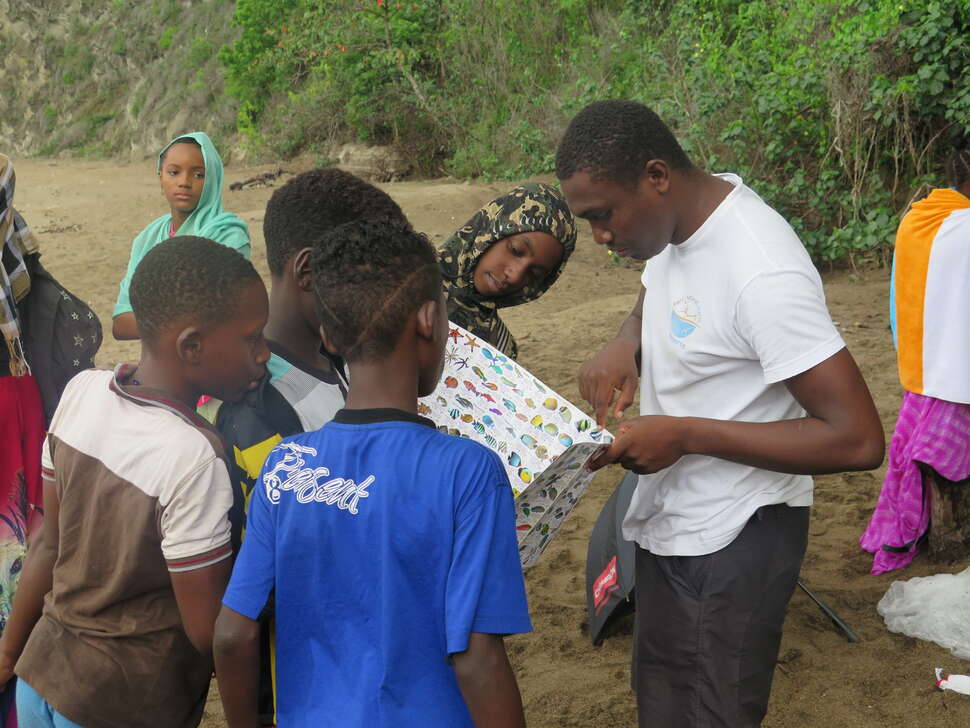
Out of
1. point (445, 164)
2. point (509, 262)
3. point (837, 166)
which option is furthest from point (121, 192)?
point (509, 262)

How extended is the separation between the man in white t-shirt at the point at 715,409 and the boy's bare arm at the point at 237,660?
81 centimetres

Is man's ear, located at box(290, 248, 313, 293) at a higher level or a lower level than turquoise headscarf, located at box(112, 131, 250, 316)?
higher

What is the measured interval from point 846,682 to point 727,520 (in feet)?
5.42

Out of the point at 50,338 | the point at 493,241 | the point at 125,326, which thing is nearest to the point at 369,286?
the point at 493,241

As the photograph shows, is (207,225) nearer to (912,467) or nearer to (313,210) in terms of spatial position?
(313,210)

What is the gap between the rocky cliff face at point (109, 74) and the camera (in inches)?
827

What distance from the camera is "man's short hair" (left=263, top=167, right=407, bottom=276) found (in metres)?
2.15

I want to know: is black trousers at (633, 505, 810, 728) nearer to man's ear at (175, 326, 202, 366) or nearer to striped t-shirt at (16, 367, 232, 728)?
striped t-shirt at (16, 367, 232, 728)

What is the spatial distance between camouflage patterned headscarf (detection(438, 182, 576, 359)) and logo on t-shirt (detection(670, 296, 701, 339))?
31.7 inches

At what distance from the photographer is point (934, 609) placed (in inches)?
136

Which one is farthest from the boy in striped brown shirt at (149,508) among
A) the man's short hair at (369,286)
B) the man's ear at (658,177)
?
the man's ear at (658,177)

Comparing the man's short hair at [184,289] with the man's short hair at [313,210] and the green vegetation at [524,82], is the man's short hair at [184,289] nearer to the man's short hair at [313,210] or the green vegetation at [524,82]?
the man's short hair at [313,210]

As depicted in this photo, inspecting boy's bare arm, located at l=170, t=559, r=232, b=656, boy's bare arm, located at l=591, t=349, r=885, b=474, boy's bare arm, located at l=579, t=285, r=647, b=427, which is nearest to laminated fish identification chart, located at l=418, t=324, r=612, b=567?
boy's bare arm, located at l=591, t=349, r=885, b=474

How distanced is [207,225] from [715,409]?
94.5 inches
